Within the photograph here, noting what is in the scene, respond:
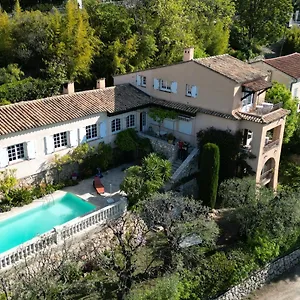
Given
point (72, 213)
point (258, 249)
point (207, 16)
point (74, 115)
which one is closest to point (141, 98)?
point (74, 115)

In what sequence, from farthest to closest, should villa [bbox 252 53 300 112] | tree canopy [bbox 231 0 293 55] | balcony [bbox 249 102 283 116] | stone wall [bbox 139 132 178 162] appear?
1. tree canopy [bbox 231 0 293 55]
2. villa [bbox 252 53 300 112]
3. stone wall [bbox 139 132 178 162]
4. balcony [bbox 249 102 283 116]

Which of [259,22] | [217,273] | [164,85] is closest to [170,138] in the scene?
[164,85]

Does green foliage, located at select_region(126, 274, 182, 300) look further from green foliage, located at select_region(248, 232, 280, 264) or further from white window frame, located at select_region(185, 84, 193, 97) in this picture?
white window frame, located at select_region(185, 84, 193, 97)

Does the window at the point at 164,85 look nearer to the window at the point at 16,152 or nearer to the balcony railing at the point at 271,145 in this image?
the balcony railing at the point at 271,145

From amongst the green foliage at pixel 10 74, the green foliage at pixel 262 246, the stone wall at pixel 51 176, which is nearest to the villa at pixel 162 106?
the stone wall at pixel 51 176

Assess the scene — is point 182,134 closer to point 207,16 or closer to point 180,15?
point 180,15

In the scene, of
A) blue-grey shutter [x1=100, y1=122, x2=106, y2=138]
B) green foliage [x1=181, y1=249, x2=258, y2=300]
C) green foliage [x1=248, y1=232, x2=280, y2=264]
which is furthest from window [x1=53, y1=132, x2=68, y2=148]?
green foliage [x1=248, y1=232, x2=280, y2=264]

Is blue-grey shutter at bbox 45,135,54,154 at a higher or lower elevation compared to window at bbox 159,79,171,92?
lower
